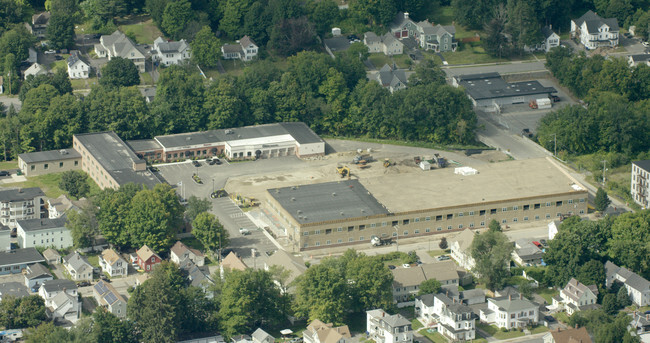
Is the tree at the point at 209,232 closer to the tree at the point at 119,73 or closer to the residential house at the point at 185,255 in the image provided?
the residential house at the point at 185,255

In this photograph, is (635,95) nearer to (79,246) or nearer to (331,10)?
(331,10)

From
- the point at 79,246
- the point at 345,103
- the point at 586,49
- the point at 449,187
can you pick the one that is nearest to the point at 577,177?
the point at 449,187

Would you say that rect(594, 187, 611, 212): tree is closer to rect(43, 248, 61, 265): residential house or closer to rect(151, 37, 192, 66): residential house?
rect(43, 248, 61, 265): residential house

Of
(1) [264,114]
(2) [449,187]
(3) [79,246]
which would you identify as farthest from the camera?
(1) [264,114]

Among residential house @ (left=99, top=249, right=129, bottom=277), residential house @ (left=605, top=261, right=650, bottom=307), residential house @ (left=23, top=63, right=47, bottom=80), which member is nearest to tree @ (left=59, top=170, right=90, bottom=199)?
residential house @ (left=99, top=249, right=129, bottom=277)

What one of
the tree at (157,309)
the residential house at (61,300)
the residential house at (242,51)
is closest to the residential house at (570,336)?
the tree at (157,309)

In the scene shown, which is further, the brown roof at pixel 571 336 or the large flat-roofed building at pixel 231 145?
the large flat-roofed building at pixel 231 145
